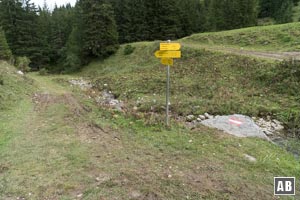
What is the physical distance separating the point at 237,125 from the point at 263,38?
15656mm

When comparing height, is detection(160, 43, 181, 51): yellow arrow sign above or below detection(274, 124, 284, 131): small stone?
above

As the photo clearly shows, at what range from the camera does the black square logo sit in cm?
507

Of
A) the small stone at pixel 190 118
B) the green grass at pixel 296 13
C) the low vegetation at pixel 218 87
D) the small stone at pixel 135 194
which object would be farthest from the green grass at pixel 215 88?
the green grass at pixel 296 13

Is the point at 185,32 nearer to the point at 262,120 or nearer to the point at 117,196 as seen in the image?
the point at 262,120

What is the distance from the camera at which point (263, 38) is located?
71.6 ft

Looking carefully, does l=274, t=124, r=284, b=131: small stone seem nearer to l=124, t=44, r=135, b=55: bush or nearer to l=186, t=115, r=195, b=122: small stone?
l=186, t=115, r=195, b=122: small stone

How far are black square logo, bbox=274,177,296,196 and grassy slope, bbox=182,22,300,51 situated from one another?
48.2 ft

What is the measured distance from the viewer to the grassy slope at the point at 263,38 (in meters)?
19.6

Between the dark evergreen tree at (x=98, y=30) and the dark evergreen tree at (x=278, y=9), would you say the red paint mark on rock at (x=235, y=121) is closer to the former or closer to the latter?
the dark evergreen tree at (x=98, y=30)

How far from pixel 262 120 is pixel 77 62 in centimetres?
2651

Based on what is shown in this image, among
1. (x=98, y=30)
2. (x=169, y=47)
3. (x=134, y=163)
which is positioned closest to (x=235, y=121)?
(x=169, y=47)

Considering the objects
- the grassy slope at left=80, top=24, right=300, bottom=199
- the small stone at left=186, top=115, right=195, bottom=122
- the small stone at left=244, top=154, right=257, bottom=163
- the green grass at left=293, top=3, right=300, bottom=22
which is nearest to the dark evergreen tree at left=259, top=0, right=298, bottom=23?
the green grass at left=293, top=3, right=300, bottom=22

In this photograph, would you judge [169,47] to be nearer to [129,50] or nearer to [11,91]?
[11,91]

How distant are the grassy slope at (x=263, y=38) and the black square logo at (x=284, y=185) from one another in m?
14.7
